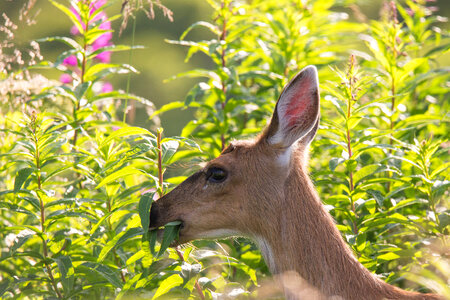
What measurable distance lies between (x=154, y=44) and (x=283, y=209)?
26.9 feet

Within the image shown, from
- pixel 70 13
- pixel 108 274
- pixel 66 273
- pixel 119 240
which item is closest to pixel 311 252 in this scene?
pixel 119 240

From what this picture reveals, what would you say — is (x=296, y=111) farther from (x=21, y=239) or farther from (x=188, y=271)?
(x=21, y=239)

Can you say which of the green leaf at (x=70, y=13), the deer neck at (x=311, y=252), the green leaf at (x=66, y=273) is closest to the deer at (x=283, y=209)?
the deer neck at (x=311, y=252)

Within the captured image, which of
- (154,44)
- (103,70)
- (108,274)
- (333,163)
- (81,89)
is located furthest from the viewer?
(154,44)

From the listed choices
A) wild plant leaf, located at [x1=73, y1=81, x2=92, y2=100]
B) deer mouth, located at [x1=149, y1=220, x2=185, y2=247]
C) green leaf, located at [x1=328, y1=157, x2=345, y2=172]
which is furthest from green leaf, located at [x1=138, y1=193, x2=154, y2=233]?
wild plant leaf, located at [x1=73, y1=81, x2=92, y2=100]

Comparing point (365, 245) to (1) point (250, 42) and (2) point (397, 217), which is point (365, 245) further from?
(1) point (250, 42)

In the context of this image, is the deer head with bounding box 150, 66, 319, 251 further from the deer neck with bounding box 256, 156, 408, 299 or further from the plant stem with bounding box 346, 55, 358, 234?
the plant stem with bounding box 346, 55, 358, 234

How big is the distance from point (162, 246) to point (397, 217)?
142cm

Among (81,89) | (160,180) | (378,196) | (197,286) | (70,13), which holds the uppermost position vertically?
(70,13)

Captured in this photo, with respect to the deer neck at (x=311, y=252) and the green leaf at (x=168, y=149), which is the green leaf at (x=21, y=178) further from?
the deer neck at (x=311, y=252)

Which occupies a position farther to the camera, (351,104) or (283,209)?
(351,104)

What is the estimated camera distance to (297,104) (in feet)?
12.9

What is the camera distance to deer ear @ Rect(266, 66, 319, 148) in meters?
3.82

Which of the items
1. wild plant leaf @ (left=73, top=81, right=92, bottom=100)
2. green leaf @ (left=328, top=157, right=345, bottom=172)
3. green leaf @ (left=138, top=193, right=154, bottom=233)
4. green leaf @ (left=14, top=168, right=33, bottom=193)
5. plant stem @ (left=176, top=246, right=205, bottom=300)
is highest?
wild plant leaf @ (left=73, top=81, right=92, bottom=100)
